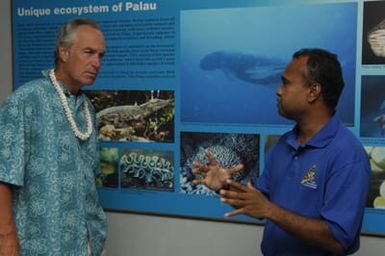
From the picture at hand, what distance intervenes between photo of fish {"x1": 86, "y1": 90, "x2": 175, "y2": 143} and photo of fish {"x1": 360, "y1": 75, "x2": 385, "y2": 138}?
85 cm

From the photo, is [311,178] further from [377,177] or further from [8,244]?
[8,244]

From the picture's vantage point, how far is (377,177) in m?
1.89

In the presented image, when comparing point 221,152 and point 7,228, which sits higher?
point 221,152

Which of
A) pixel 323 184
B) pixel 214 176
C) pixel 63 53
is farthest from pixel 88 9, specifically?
pixel 323 184

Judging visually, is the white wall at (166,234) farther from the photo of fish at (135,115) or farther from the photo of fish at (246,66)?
the photo of fish at (246,66)

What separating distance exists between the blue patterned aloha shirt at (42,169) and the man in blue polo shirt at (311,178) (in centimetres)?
55

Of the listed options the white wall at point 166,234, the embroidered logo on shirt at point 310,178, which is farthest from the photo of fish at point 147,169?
the embroidered logo on shirt at point 310,178

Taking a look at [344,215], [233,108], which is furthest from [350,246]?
[233,108]

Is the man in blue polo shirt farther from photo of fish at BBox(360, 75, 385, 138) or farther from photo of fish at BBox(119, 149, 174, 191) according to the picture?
photo of fish at BBox(119, 149, 174, 191)

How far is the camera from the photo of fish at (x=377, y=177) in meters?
1.88

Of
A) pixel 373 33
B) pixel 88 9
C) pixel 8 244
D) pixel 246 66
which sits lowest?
pixel 8 244

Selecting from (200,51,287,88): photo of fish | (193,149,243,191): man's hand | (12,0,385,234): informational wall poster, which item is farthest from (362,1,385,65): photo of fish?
(193,149,243,191): man's hand

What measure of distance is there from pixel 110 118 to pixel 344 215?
1.37m

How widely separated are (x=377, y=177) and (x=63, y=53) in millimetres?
1319
